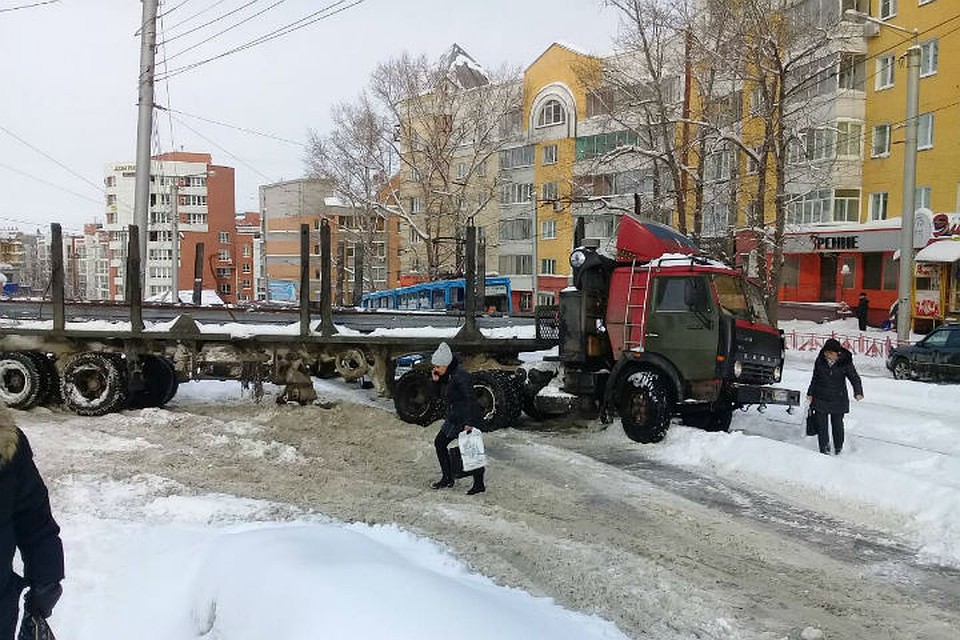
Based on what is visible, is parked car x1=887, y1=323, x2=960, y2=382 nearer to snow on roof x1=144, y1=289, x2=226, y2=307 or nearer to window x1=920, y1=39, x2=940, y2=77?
snow on roof x1=144, y1=289, x2=226, y2=307

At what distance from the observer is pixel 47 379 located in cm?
1309

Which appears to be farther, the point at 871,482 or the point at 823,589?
the point at 871,482

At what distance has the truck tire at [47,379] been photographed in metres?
13.0

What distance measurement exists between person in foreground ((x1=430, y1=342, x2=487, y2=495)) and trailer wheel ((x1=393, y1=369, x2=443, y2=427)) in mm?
3560

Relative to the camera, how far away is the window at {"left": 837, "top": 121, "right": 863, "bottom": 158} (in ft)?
116

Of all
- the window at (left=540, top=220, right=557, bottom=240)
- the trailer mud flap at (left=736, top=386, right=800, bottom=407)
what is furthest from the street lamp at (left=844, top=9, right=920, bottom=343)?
the window at (left=540, top=220, right=557, bottom=240)

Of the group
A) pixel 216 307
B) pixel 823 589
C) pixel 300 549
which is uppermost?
pixel 216 307

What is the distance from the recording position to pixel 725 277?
11383 mm

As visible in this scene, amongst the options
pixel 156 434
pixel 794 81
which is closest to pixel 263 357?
pixel 156 434

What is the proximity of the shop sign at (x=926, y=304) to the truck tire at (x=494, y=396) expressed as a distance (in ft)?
77.9

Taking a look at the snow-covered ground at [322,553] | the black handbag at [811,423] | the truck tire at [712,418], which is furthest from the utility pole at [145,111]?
the black handbag at [811,423]

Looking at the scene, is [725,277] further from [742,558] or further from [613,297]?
[742,558]

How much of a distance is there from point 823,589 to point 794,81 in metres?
28.2

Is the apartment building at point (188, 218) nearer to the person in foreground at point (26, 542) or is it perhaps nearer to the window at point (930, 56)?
the window at point (930, 56)
